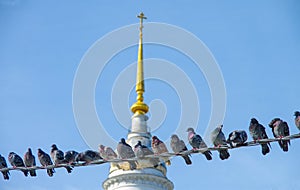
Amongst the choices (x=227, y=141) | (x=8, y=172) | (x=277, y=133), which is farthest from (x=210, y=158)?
(x=8, y=172)

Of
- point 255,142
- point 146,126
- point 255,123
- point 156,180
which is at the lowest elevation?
point 255,142

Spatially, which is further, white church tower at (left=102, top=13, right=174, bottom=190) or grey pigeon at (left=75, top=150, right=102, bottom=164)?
white church tower at (left=102, top=13, right=174, bottom=190)

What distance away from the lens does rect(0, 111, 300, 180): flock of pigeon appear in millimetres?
23422

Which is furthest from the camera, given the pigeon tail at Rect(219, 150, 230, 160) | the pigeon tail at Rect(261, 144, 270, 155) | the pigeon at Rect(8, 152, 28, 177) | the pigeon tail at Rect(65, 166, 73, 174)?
the pigeon at Rect(8, 152, 28, 177)

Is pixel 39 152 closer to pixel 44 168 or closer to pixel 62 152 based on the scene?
pixel 62 152

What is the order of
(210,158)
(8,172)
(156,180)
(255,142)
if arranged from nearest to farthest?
(255,142)
(210,158)
(8,172)
(156,180)

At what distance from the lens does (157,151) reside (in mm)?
27922

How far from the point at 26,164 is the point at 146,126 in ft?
58.5

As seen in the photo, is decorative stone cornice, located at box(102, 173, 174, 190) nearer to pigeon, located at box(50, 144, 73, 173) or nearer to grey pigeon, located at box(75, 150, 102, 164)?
pigeon, located at box(50, 144, 73, 173)

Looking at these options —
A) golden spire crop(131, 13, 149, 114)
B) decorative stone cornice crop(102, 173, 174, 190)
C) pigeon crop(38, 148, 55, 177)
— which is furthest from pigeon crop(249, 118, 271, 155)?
golden spire crop(131, 13, 149, 114)

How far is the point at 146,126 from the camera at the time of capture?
45.5 metres

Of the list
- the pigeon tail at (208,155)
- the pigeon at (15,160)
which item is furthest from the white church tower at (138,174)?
the pigeon tail at (208,155)

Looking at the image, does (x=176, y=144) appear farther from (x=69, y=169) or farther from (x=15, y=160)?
(x=15, y=160)

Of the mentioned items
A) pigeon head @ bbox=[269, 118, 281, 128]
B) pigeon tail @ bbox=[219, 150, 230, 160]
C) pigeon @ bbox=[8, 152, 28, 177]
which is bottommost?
pigeon tail @ bbox=[219, 150, 230, 160]
